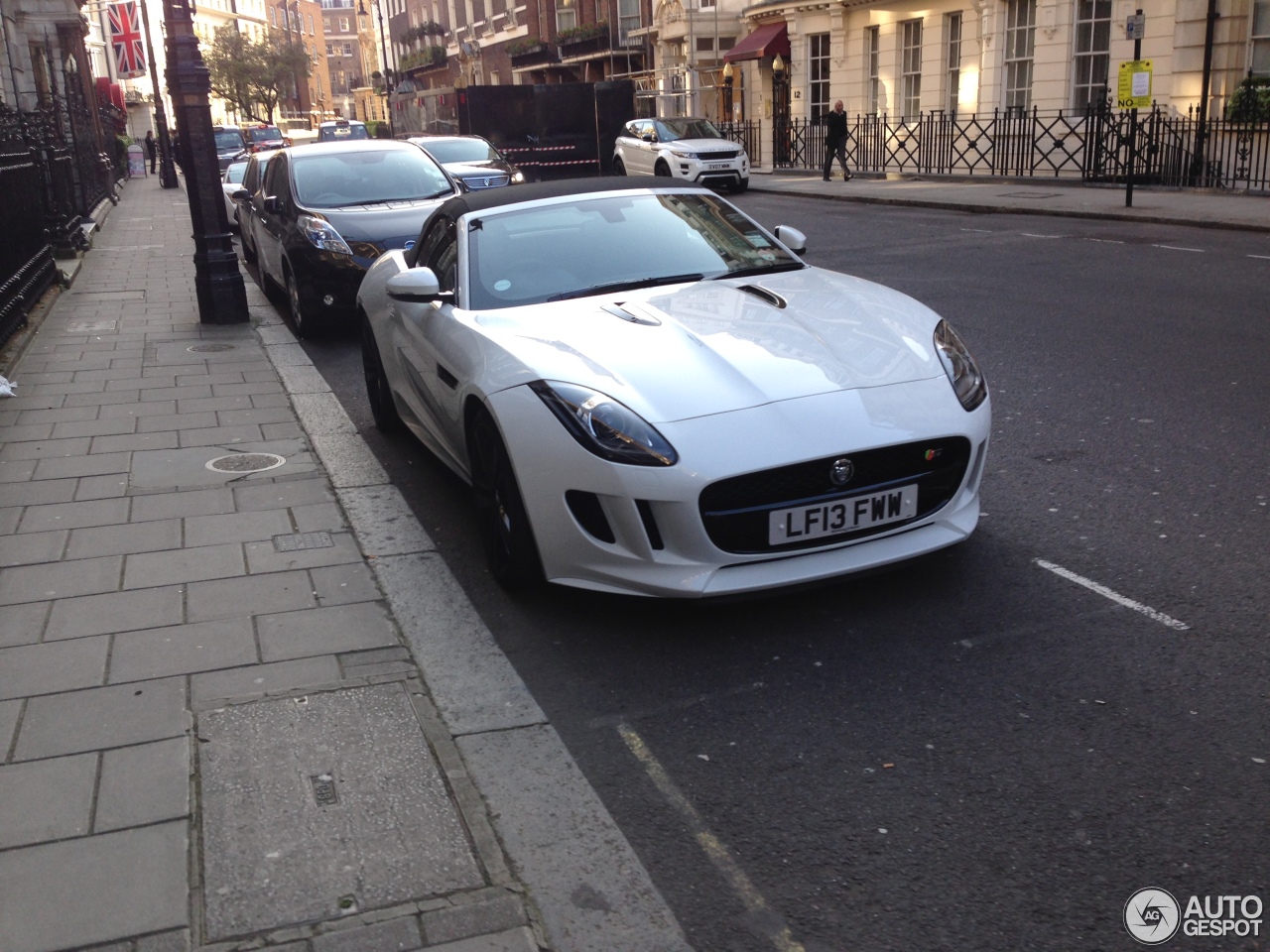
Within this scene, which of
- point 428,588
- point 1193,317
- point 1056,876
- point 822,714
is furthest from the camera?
point 1193,317

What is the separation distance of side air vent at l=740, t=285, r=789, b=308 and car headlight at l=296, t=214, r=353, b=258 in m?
6.03

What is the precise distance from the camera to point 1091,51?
983 inches

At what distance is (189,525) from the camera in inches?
219

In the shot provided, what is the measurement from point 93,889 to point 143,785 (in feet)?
1.55

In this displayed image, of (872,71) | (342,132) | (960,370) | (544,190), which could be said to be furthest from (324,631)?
(342,132)

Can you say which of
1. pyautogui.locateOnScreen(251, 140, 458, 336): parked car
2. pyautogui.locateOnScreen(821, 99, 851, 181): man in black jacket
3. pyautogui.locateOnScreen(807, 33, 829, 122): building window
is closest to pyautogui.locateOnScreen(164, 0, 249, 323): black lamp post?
pyautogui.locateOnScreen(251, 140, 458, 336): parked car

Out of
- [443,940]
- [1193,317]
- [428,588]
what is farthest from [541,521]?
[1193,317]

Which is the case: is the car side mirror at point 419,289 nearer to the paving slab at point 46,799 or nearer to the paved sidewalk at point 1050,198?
the paving slab at point 46,799

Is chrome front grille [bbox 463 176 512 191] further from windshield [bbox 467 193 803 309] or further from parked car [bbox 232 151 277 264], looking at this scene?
windshield [bbox 467 193 803 309]

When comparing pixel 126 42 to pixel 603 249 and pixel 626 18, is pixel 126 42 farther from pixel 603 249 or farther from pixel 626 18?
pixel 603 249

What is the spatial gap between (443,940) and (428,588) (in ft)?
7.14

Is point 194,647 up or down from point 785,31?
down

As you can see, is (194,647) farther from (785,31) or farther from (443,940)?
(785,31)

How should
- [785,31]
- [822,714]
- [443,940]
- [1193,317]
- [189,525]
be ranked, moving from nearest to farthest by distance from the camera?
1. [443,940]
2. [822,714]
3. [189,525]
4. [1193,317]
5. [785,31]
